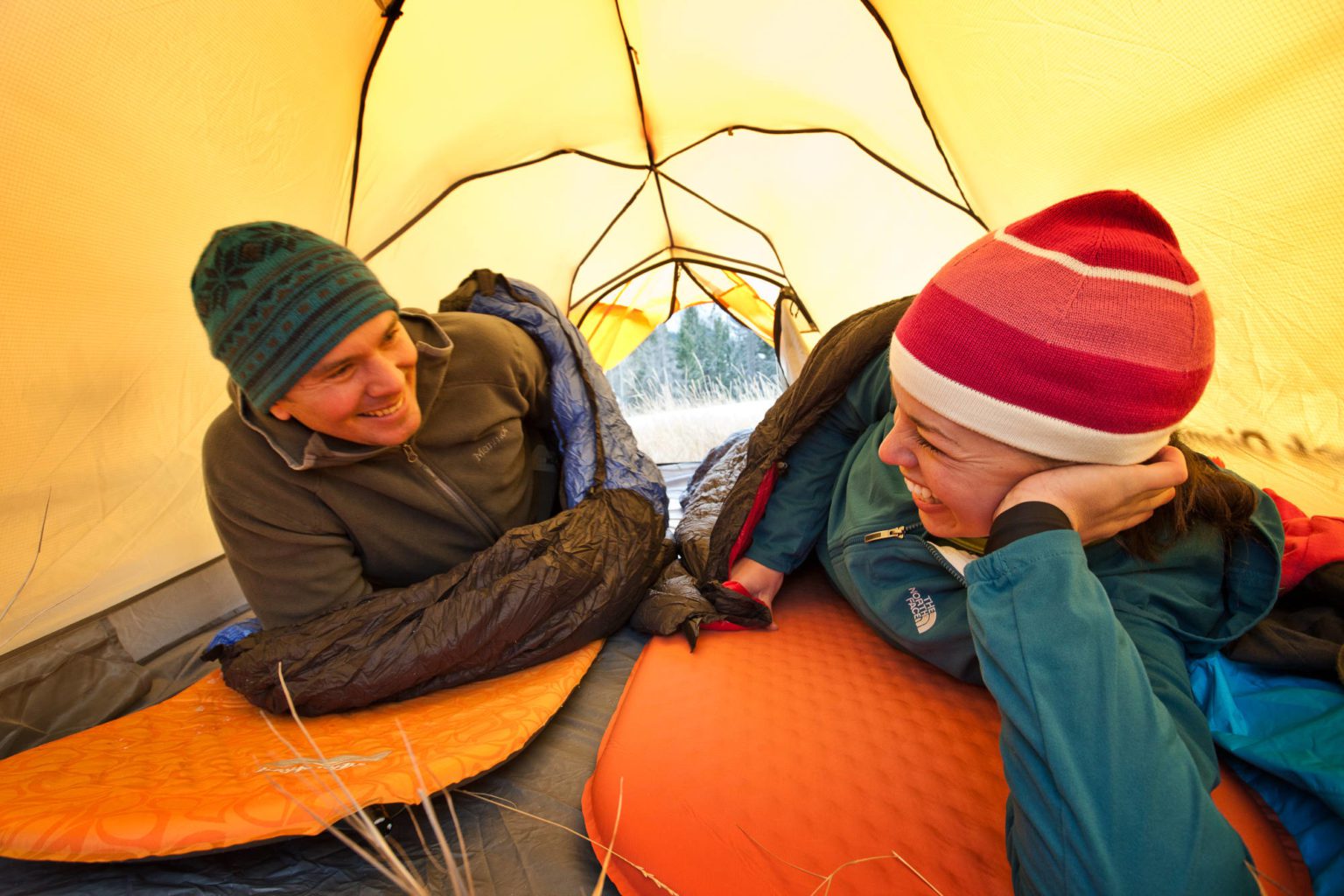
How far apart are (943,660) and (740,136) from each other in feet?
6.36

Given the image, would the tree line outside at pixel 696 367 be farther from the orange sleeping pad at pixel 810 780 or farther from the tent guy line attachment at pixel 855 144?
the orange sleeping pad at pixel 810 780

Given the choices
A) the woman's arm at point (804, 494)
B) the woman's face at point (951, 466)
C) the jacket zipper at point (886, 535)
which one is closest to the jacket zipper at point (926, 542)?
the jacket zipper at point (886, 535)

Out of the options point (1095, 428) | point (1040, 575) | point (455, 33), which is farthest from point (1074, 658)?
point (455, 33)

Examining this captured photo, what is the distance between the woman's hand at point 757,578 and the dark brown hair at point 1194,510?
1.92 ft

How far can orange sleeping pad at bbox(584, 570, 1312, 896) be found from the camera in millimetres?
653

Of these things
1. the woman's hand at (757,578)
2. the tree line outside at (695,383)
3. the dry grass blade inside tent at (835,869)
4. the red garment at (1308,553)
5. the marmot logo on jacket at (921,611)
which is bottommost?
the tree line outside at (695,383)

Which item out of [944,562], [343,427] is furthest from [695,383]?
[944,562]

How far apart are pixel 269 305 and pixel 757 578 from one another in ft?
2.88

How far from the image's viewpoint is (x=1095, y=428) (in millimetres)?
586

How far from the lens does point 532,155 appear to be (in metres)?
2.21

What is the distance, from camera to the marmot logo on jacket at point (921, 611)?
865 mm

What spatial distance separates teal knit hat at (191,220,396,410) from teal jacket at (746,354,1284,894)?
2.90ft

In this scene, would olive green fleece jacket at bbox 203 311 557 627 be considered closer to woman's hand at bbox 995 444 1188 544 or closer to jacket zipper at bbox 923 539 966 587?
jacket zipper at bbox 923 539 966 587

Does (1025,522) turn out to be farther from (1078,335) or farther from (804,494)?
(804,494)
